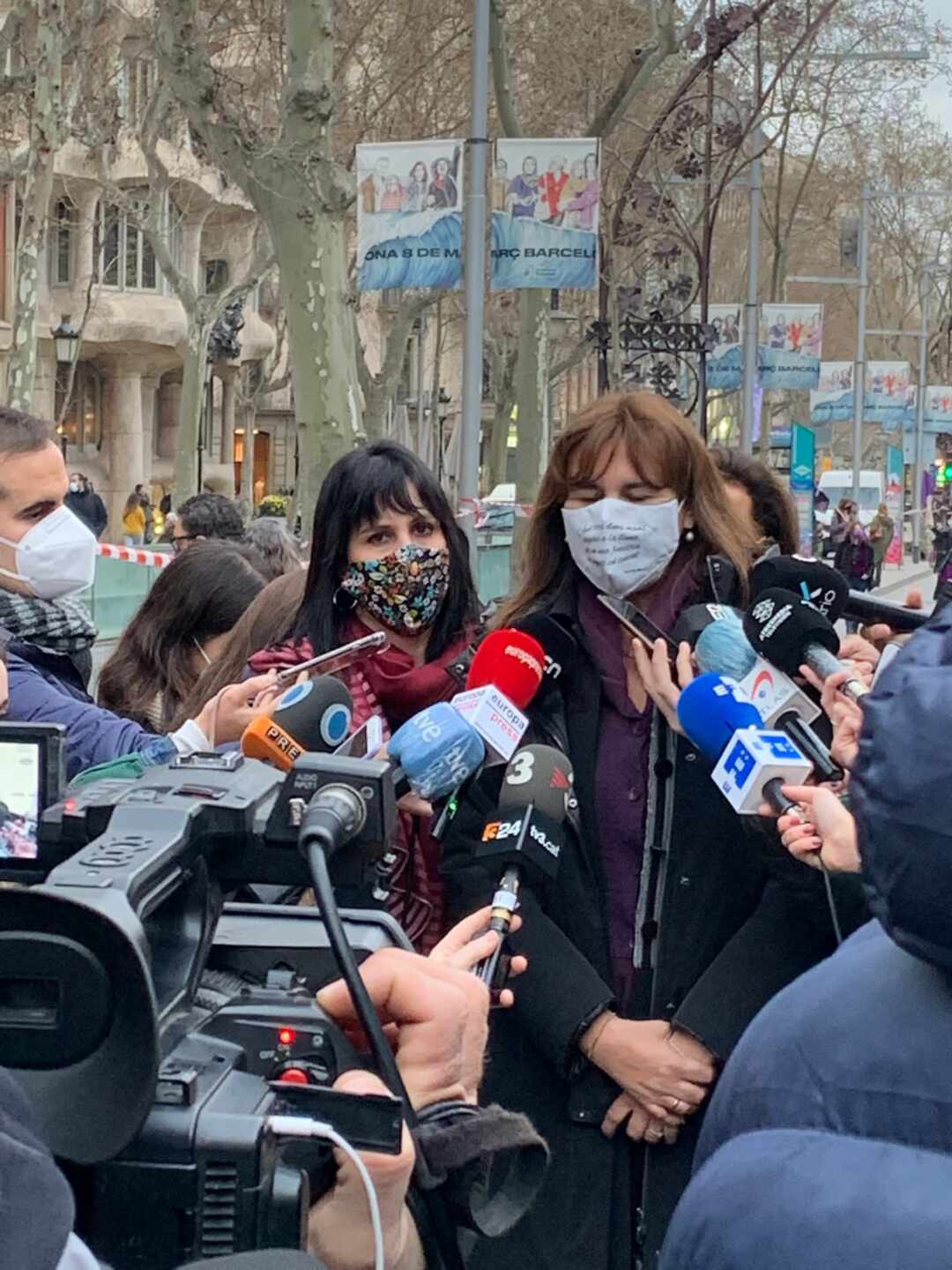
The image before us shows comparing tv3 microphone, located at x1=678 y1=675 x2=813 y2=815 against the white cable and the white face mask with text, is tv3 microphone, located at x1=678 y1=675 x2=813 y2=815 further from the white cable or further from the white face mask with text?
the white cable

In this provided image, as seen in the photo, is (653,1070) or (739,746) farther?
(653,1070)

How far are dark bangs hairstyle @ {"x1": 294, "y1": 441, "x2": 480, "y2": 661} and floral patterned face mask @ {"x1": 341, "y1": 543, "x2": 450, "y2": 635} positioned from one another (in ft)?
0.16

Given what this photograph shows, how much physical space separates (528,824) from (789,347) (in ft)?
81.3

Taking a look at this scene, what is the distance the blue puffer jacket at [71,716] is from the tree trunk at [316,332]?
779 centimetres

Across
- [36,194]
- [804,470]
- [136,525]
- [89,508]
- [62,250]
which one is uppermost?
[62,250]

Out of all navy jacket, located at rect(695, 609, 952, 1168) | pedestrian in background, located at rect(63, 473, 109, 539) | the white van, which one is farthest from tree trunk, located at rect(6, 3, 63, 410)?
the white van

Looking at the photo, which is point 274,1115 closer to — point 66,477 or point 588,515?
point 588,515

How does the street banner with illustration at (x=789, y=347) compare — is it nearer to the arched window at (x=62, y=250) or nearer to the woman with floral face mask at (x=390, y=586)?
the arched window at (x=62, y=250)

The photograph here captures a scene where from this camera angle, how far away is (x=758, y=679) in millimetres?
2932

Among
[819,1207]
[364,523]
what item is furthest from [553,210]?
[819,1207]

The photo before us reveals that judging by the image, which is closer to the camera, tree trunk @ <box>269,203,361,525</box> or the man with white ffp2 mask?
the man with white ffp2 mask

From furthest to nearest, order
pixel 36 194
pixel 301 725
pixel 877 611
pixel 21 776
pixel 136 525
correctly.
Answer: pixel 136 525 → pixel 36 194 → pixel 877 611 → pixel 301 725 → pixel 21 776

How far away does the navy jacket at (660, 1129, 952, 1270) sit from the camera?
123cm

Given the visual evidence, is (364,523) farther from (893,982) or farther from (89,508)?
(89,508)
